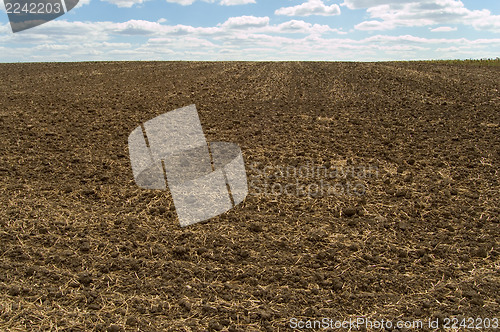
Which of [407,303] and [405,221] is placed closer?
[407,303]

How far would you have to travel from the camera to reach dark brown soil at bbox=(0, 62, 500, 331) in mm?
3229

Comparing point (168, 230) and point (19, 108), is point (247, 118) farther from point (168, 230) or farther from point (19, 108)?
point (19, 108)

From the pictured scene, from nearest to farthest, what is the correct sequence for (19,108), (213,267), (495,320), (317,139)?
1. (495,320)
2. (213,267)
3. (317,139)
4. (19,108)

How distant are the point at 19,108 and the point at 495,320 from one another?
10414mm

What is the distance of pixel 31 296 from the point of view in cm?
332

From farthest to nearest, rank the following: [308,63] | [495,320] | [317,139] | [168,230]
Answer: [308,63]
[317,139]
[168,230]
[495,320]

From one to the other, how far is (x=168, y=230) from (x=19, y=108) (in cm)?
727

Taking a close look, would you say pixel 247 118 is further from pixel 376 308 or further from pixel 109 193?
pixel 376 308

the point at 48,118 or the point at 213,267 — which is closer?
the point at 213,267

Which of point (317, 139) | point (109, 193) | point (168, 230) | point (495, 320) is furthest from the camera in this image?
point (317, 139)

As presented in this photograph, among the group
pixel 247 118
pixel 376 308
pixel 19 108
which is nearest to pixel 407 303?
pixel 376 308

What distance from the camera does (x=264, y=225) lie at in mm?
4445

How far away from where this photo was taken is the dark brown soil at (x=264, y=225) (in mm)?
3229

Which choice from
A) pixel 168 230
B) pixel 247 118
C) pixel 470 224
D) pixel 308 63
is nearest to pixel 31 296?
pixel 168 230
